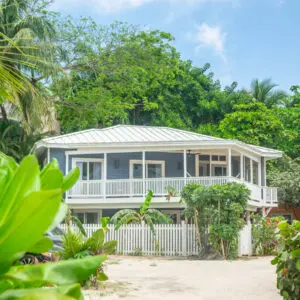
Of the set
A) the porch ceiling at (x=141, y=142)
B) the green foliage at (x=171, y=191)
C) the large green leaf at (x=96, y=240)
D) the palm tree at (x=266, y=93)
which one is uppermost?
the palm tree at (x=266, y=93)

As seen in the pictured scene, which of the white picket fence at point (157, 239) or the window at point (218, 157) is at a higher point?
the window at point (218, 157)

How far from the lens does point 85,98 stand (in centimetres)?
3706

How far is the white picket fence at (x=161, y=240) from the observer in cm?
2317

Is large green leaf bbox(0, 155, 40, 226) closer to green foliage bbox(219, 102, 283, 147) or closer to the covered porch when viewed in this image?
the covered porch

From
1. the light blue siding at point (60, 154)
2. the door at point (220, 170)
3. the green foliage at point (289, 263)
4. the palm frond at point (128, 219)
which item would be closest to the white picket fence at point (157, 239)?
the palm frond at point (128, 219)

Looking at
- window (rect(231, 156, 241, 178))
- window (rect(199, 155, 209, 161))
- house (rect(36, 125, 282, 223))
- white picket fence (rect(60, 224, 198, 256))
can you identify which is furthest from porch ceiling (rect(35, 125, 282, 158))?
white picket fence (rect(60, 224, 198, 256))

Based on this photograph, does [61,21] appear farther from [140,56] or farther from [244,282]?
[244,282]

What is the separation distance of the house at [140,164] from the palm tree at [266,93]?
13819 millimetres

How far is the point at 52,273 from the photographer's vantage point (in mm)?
1276

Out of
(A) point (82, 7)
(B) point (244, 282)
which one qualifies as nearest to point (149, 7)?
(A) point (82, 7)

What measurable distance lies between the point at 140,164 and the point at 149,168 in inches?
20.7

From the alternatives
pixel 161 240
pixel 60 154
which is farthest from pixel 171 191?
pixel 60 154

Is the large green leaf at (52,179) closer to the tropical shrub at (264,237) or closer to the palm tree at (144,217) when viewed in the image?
the palm tree at (144,217)

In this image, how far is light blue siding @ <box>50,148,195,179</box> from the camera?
102 feet
